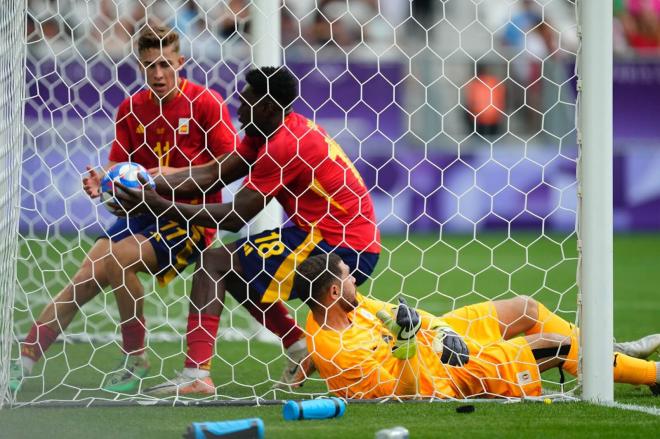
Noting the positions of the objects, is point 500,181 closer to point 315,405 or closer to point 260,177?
point 260,177

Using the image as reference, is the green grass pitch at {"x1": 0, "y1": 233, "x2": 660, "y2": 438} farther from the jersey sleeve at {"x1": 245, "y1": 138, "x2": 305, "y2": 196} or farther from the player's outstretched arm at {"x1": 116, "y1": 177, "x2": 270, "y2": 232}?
the jersey sleeve at {"x1": 245, "y1": 138, "x2": 305, "y2": 196}

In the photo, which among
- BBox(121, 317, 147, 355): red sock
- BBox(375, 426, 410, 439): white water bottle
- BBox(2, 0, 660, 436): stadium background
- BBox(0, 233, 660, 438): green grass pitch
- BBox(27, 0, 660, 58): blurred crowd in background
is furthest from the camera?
BBox(27, 0, 660, 58): blurred crowd in background

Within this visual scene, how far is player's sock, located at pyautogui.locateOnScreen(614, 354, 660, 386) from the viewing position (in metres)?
5.09

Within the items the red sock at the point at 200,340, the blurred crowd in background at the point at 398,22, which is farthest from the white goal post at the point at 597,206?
the blurred crowd in background at the point at 398,22

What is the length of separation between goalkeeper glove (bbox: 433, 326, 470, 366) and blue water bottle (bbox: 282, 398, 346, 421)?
0.69 meters

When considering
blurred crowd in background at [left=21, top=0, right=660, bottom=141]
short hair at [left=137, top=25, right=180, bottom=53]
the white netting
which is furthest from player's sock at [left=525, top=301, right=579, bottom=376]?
blurred crowd in background at [left=21, top=0, right=660, bottom=141]

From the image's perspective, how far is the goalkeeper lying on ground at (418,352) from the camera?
5.01 m

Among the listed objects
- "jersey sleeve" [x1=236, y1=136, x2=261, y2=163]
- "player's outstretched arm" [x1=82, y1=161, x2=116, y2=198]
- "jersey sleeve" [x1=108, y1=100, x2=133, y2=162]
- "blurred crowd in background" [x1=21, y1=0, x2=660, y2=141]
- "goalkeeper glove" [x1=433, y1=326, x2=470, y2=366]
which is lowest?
"goalkeeper glove" [x1=433, y1=326, x2=470, y2=366]

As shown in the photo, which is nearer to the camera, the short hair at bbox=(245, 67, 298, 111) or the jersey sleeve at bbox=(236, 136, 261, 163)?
the short hair at bbox=(245, 67, 298, 111)

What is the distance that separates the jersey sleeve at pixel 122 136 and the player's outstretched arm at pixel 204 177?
41 cm

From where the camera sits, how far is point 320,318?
5148mm

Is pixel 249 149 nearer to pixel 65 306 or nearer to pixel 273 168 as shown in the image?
pixel 273 168

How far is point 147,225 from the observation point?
18.9 ft

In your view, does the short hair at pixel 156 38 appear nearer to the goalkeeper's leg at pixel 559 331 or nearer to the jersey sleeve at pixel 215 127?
the jersey sleeve at pixel 215 127
